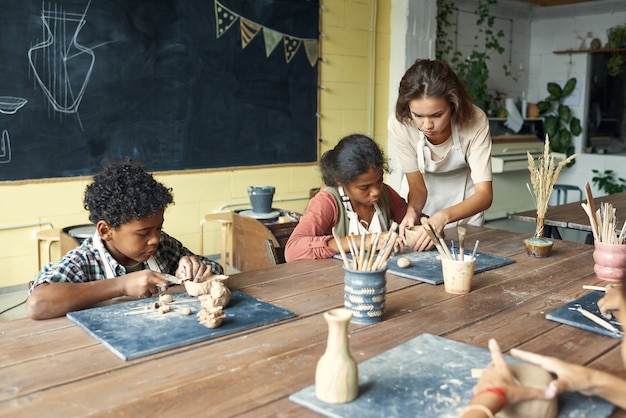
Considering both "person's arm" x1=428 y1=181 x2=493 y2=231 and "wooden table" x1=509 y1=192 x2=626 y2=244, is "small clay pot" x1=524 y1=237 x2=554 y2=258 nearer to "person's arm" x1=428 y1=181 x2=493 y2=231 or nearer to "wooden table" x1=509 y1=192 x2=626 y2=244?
"person's arm" x1=428 y1=181 x2=493 y2=231

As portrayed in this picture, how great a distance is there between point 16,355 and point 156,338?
30 cm

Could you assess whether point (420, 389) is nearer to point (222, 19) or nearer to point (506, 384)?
point (506, 384)

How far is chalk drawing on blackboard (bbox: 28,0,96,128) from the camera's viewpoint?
13.6 ft

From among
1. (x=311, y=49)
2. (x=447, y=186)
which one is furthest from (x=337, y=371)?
(x=311, y=49)

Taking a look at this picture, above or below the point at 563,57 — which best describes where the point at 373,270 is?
below

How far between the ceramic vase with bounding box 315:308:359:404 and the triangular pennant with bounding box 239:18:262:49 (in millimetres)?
4300

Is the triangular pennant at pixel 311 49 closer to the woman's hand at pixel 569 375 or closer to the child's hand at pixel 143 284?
the child's hand at pixel 143 284

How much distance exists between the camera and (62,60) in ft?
13.9

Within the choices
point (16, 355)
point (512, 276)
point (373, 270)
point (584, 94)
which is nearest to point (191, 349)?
point (16, 355)

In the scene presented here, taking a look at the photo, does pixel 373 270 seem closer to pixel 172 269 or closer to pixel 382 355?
pixel 382 355

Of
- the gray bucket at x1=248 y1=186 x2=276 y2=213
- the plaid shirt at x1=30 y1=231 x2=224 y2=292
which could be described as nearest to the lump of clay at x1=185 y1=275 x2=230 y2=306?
the plaid shirt at x1=30 y1=231 x2=224 y2=292

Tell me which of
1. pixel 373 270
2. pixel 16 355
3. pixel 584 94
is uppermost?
pixel 584 94

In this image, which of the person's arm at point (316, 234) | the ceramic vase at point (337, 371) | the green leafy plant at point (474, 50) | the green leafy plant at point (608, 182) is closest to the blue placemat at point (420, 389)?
the ceramic vase at point (337, 371)

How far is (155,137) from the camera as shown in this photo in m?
4.73
